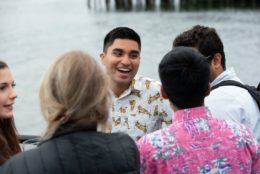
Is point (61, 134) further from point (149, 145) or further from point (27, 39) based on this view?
point (27, 39)

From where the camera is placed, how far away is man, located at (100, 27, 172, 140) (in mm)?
3617

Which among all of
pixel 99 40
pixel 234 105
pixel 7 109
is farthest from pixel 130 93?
pixel 99 40

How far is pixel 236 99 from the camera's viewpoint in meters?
3.17

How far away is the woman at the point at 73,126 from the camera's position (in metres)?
2.16

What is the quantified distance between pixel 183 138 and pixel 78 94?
22.2 inches

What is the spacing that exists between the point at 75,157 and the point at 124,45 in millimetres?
1576

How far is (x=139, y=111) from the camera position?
3.64m

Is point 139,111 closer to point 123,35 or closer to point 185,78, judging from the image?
point 123,35

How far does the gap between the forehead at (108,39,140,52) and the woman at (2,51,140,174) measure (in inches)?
55.2

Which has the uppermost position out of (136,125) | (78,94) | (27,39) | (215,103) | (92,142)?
(78,94)

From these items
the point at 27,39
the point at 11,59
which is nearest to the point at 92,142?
the point at 11,59

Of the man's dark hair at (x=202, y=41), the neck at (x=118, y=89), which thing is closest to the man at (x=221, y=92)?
the man's dark hair at (x=202, y=41)

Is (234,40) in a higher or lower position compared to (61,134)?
lower

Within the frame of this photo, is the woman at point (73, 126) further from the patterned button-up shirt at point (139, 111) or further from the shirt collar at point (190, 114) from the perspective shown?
the patterned button-up shirt at point (139, 111)
